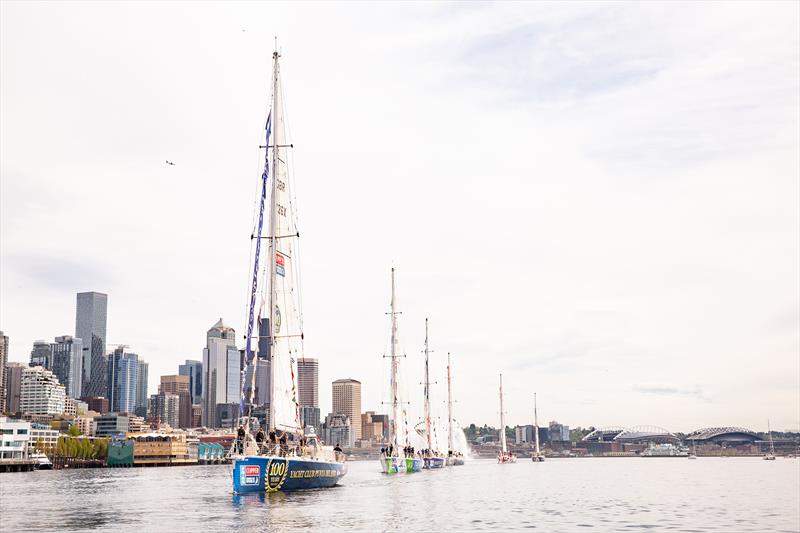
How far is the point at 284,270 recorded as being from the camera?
66625mm

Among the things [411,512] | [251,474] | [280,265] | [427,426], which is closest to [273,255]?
[280,265]

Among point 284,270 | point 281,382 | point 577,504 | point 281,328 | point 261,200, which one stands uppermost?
point 261,200

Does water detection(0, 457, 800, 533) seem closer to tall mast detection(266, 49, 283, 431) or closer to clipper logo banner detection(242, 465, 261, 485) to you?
clipper logo banner detection(242, 465, 261, 485)

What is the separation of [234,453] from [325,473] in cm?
1574

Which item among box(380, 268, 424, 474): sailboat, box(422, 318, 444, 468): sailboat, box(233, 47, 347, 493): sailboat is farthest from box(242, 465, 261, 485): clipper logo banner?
box(422, 318, 444, 468): sailboat

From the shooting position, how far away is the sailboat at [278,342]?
2470 inches

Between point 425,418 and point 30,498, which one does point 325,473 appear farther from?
point 425,418

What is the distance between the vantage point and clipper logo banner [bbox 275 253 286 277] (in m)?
65.6

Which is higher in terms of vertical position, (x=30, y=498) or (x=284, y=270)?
(x=284, y=270)

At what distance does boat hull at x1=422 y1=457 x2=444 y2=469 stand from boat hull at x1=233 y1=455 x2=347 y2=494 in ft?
269

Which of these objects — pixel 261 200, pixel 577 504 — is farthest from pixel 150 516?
pixel 577 504

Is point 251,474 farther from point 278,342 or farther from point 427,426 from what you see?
point 427,426

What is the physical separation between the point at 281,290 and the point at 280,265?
6.31 feet

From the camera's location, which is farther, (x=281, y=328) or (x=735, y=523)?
(x=281, y=328)
